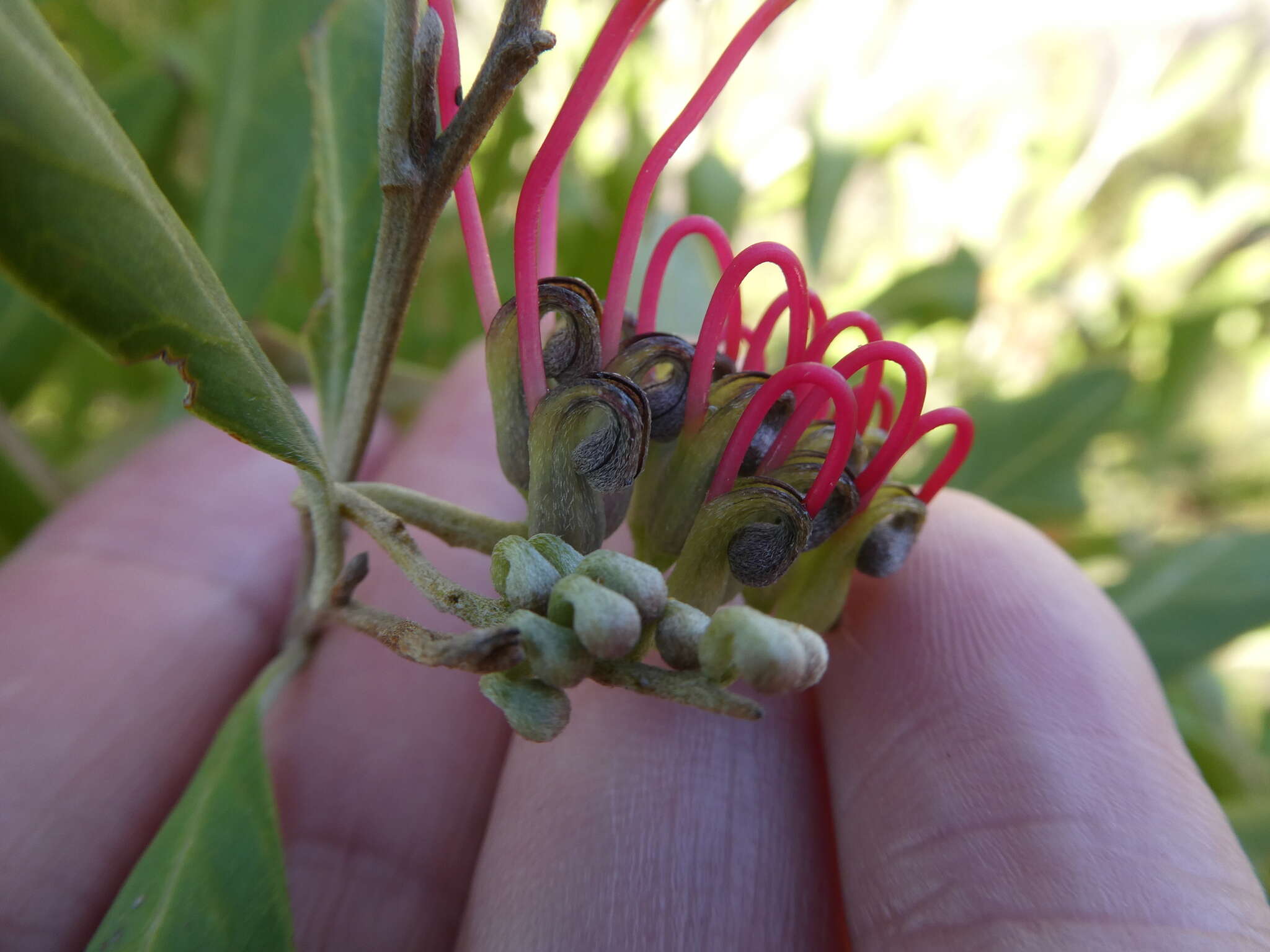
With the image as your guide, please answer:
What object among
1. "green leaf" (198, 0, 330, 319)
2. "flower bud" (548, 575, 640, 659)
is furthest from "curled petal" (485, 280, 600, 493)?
"green leaf" (198, 0, 330, 319)

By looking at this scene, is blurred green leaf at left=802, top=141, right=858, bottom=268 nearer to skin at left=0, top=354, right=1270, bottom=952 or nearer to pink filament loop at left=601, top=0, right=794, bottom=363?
skin at left=0, top=354, right=1270, bottom=952

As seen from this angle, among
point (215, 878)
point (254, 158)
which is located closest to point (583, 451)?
point (215, 878)

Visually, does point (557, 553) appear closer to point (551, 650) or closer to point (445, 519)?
point (551, 650)

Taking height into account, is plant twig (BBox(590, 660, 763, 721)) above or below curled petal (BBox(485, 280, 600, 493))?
below

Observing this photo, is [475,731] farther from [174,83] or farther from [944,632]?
[174,83]

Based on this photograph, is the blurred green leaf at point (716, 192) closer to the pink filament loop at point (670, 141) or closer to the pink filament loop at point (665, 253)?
the pink filament loop at point (665, 253)

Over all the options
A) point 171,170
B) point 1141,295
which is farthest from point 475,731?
point 1141,295
